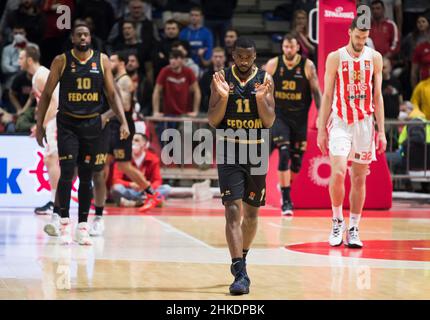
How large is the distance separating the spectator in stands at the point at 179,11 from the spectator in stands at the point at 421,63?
4356 mm

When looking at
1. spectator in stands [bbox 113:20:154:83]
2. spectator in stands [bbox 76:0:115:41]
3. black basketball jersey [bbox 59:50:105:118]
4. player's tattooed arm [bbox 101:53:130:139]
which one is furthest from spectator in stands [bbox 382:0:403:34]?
black basketball jersey [bbox 59:50:105:118]

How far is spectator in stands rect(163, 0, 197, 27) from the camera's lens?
2058cm

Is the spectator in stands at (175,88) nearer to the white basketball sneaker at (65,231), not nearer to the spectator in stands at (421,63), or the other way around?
the spectator in stands at (421,63)

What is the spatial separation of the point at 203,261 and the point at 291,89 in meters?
5.26

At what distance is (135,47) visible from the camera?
Result: 19.5 metres

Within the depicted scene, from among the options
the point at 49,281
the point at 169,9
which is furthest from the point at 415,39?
the point at 49,281

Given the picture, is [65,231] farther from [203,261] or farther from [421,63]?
[421,63]

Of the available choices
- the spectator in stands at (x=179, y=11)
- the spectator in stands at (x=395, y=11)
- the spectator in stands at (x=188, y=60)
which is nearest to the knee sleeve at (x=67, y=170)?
the spectator in stands at (x=188, y=60)

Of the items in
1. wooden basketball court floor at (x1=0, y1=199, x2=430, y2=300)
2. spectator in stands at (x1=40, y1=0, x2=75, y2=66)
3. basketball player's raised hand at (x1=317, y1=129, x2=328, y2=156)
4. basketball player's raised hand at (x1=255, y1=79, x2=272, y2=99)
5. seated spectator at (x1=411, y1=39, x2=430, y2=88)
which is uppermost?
spectator in stands at (x1=40, y1=0, x2=75, y2=66)

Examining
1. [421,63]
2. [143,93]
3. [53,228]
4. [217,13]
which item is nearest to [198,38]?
[217,13]

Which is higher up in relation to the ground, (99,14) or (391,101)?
(99,14)

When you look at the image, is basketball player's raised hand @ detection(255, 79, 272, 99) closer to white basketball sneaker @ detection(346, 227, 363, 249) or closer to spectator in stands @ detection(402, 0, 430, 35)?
white basketball sneaker @ detection(346, 227, 363, 249)
